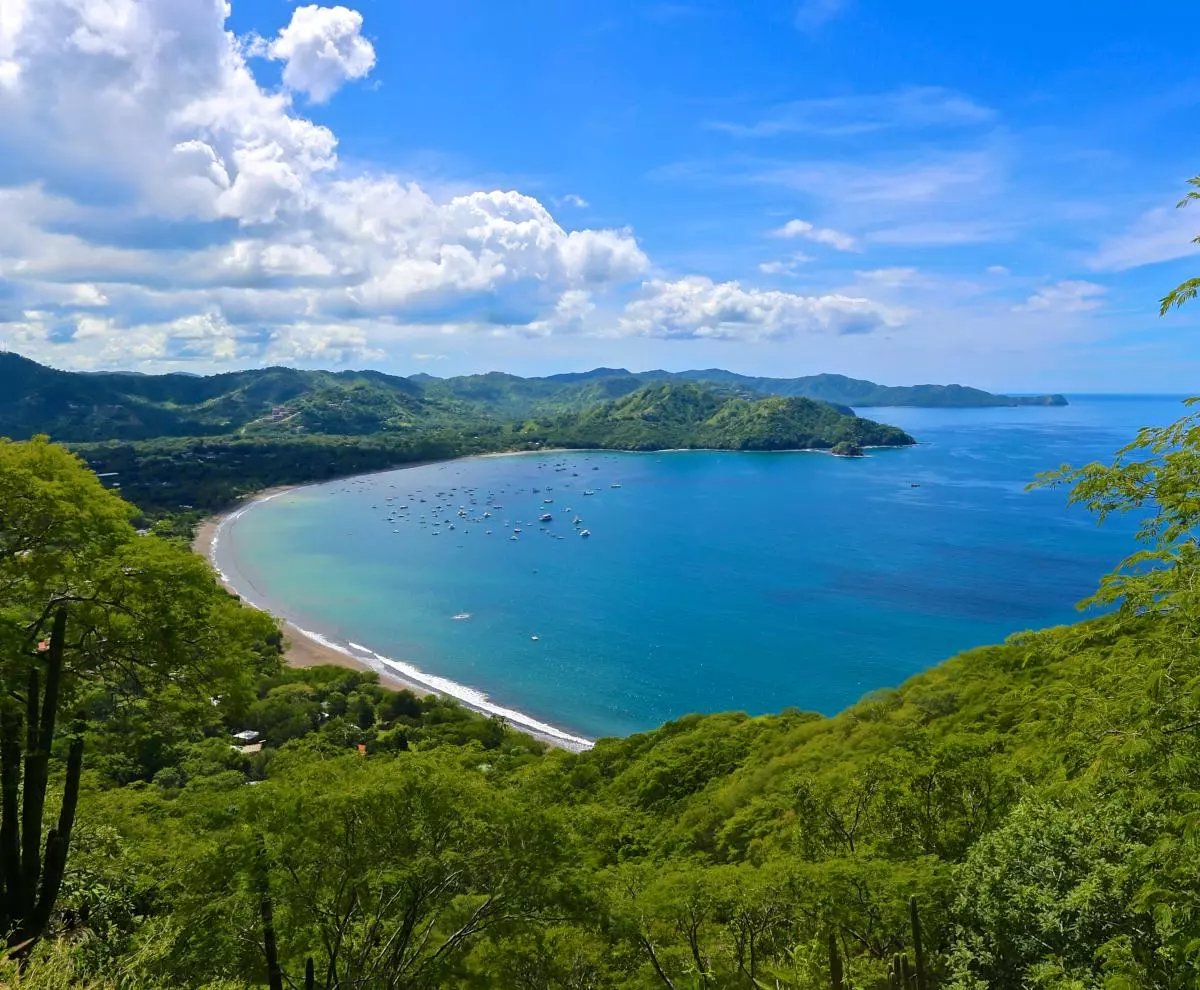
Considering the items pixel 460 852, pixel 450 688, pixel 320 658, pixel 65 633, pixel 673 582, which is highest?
pixel 65 633

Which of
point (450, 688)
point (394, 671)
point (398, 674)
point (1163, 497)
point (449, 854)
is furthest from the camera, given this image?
point (394, 671)

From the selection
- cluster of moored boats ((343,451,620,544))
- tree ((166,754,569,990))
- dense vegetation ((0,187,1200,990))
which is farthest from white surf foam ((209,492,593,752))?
cluster of moored boats ((343,451,620,544))

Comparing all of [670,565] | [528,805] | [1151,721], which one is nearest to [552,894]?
[528,805]

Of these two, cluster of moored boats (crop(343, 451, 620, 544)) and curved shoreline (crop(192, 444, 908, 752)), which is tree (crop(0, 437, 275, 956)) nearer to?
curved shoreline (crop(192, 444, 908, 752))

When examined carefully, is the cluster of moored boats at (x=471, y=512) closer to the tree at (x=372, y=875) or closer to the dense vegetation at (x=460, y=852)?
the dense vegetation at (x=460, y=852)

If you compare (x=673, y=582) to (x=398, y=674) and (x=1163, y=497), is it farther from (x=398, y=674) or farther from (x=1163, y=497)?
(x=1163, y=497)

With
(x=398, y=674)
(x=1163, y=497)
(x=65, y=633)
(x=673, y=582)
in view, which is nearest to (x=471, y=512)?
(x=673, y=582)

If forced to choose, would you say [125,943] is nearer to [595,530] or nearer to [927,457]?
[595,530]
